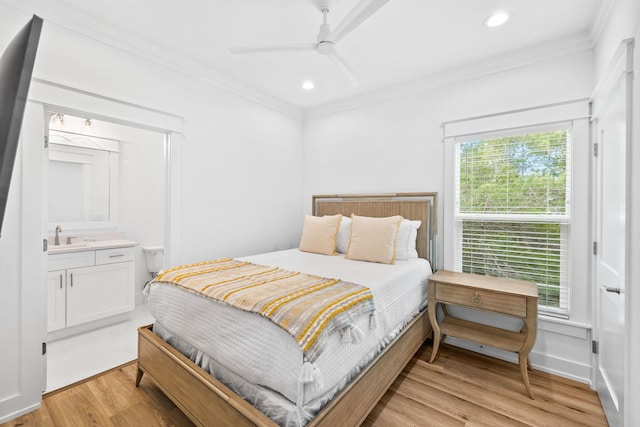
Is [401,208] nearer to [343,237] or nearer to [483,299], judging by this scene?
[343,237]

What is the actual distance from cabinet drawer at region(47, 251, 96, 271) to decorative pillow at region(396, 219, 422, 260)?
3.07 metres

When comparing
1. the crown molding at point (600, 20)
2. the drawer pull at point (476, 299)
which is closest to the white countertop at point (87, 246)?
the drawer pull at point (476, 299)

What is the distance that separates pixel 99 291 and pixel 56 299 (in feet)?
1.14

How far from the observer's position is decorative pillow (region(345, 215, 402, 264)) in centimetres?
272

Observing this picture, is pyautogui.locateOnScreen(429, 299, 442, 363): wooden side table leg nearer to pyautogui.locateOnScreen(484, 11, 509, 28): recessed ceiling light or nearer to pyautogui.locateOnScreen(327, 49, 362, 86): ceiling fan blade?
pyautogui.locateOnScreen(327, 49, 362, 86): ceiling fan blade

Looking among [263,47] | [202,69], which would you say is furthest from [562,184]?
[202,69]

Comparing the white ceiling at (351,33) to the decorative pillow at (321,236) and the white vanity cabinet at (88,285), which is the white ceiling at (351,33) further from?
the white vanity cabinet at (88,285)

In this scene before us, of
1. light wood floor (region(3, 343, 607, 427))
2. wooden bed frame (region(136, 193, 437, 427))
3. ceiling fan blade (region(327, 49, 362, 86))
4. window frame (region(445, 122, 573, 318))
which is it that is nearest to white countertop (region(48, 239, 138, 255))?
light wood floor (region(3, 343, 607, 427))

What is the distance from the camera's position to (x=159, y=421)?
6.04 ft

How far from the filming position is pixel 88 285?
3066 millimetres

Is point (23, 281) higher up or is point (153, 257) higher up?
point (23, 281)

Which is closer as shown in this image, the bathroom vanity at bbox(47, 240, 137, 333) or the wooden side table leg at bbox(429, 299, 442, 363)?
the wooden side table leg at bbox(429, 299, 442, 363)

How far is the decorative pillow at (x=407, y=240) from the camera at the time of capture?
2.82 meters

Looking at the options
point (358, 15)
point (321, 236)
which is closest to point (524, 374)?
point (321, 236)
